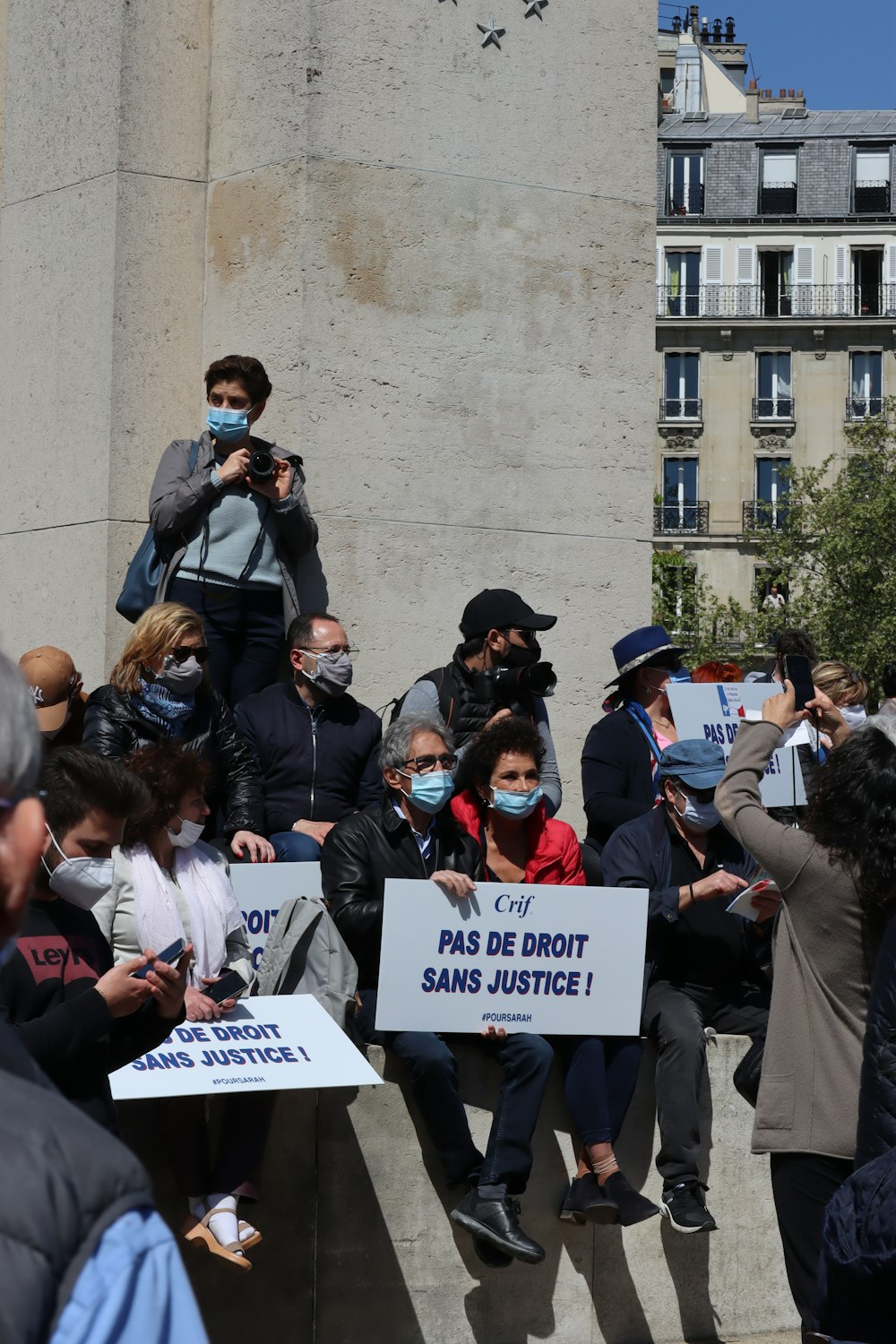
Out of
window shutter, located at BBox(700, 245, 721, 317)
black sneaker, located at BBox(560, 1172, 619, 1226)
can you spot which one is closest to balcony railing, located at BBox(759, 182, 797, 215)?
window shutter, located at BBox(700, 245, 721, 317)

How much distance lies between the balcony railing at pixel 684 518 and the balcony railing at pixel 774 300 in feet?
27.1

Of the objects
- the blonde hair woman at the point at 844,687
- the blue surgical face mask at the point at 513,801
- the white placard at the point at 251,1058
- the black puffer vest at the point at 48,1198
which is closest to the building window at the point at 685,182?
the blonde hair woman at the point at 844,687

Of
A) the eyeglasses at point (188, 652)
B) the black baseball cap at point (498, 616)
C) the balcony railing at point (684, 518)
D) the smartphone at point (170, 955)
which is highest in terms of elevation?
the balcony railing at point (684, 518)

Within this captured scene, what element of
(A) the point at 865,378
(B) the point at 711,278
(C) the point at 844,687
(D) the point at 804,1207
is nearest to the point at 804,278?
(B) the point at 711,278

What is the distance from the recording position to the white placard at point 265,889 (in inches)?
245

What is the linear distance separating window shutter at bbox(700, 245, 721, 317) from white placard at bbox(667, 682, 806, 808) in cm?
6659

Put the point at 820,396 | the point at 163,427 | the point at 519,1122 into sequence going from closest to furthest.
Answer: the point at 519,1122, the point at 163,427, the point at 820,396

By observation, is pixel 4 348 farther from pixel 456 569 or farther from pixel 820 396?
pixel 820 396

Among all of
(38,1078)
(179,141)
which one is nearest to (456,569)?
(179,141)

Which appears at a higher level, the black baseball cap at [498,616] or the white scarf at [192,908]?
the black baseball cap at [498,616]

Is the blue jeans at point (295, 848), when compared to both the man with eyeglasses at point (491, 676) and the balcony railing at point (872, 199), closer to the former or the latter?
the man with eyeglasses at point (491, 676)

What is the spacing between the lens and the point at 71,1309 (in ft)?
4.81

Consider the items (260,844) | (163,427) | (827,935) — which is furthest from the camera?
(163,427)

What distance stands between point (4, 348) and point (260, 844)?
119 inches
